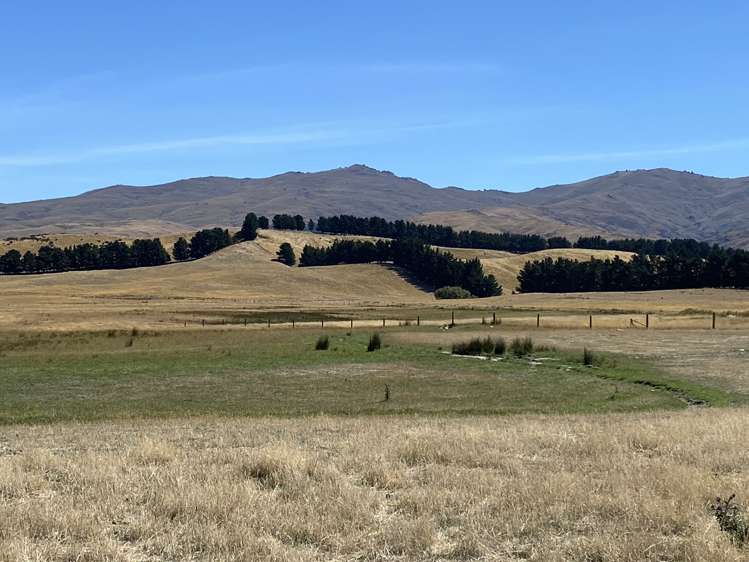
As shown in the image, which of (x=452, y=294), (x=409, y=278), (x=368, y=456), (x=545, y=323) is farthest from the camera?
(x=409, y=278)

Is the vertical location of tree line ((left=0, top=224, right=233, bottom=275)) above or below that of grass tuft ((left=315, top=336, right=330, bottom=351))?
above

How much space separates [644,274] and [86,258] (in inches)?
4695

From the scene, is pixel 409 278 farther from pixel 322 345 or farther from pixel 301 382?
pixel 301 382

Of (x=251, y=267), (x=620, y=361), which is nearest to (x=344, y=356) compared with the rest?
(x=620, y=361)

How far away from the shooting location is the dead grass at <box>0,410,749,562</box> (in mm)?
8688

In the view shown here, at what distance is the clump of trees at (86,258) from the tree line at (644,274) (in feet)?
291

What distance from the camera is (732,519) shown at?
30.6 ft

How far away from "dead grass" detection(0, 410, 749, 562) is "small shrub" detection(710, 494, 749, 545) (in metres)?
0.16

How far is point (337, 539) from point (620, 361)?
34143mm

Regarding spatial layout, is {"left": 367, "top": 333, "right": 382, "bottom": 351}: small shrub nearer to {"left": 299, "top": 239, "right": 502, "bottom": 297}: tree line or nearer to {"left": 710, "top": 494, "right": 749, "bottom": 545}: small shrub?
{"left": 710, "top": 494, "right": 749, "bottom": 545}: small shrub

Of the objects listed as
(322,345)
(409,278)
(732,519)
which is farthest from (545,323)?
(409,278)

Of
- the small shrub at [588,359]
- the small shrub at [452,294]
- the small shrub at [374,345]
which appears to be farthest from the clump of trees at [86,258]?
the small shrub at [588,359]

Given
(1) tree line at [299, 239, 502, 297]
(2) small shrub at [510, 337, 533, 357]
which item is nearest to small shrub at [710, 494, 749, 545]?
(2) small shrub at [510, 337, 533, 357]

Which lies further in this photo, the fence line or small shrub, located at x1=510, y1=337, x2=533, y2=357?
the fence line
